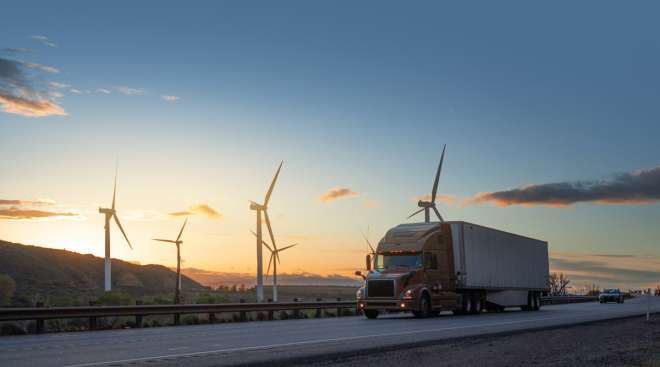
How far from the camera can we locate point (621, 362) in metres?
Answer: 13.3

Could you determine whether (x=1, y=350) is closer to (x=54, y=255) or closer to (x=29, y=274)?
(x=29, y=274)

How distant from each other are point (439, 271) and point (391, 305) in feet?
A: 11.3

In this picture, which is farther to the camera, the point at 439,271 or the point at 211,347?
the point at 439,271

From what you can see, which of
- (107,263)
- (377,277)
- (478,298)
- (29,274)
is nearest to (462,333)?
(377,277)

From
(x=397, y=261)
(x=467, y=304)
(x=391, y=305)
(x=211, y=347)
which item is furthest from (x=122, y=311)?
(x=467, y=304)

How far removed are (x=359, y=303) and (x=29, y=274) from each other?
137m

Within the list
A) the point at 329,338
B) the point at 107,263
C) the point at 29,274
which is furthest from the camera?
the point at 29,274

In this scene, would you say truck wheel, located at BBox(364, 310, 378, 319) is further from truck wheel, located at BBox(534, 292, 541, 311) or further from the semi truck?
truck wheel, located at BBox(534, 292, 541, 311)

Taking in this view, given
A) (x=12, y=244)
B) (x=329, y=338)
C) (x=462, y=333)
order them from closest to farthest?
(x=329, y=338)
(x=462, y=333)
(x=12, y=244)

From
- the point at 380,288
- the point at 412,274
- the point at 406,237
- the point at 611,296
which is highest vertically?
the point at 406,237

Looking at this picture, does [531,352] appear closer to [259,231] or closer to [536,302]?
[536,302]

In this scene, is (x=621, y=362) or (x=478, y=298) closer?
(x=621, y=362)

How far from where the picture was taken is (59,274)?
161 m

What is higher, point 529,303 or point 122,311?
point 122,311
